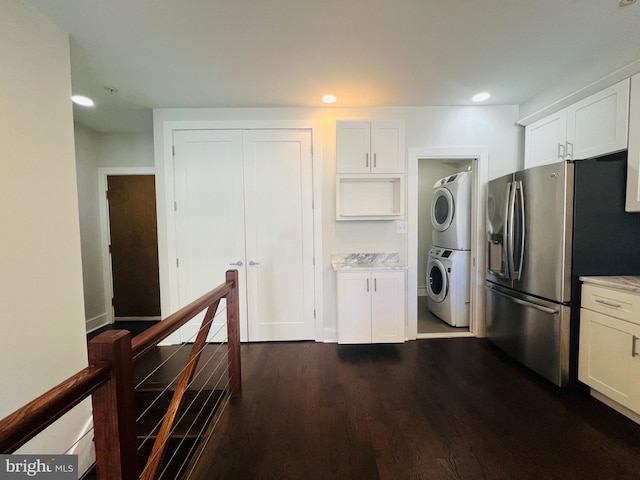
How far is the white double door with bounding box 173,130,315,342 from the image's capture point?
279 centimetres

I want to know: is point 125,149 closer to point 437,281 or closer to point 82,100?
point 82,100

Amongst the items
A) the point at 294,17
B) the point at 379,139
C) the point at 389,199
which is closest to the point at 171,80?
the point at 294,17

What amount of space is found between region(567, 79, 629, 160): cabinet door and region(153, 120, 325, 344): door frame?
7.38 ft

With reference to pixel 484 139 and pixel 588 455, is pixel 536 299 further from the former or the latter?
pixel 484 139

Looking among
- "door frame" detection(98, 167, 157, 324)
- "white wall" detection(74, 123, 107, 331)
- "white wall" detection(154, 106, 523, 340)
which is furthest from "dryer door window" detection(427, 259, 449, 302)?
"white wall" detection(74, 123, 107, 331)

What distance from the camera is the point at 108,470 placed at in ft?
2.64

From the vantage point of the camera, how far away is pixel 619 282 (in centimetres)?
175

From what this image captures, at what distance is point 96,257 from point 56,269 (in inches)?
88.5

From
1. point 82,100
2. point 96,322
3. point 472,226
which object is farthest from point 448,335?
point 82,100

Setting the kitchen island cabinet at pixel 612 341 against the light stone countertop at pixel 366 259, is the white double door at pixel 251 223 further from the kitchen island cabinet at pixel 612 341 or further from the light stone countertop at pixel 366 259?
the kitchen island cabinet at pixel 612 341

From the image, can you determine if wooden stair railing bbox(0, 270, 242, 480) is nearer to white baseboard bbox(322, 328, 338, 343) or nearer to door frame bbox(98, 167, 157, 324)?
white baseboard bbox(322, 328, 338, 343)

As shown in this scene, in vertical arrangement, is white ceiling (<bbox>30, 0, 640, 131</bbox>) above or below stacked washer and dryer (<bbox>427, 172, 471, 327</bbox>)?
above

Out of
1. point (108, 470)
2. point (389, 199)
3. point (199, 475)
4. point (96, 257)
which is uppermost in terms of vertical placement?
point (389, 199)

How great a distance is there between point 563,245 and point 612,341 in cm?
69
